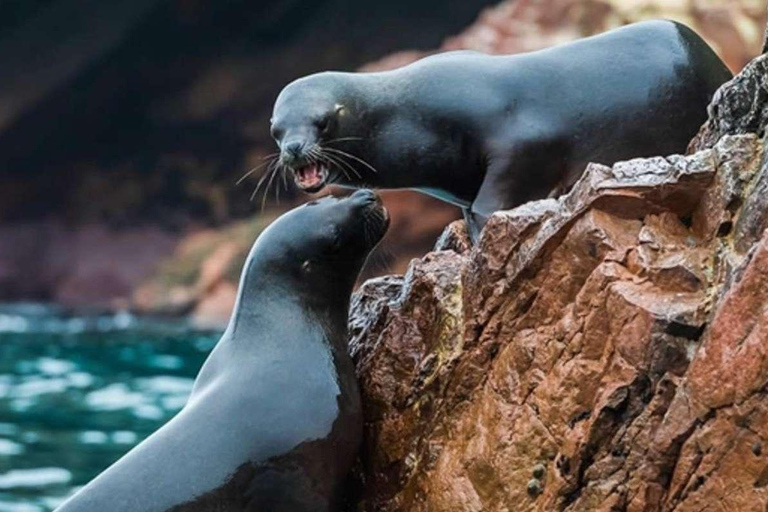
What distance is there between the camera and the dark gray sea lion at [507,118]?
5496 mm

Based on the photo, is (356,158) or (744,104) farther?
(356,158)

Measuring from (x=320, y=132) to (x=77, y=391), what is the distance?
1247cm

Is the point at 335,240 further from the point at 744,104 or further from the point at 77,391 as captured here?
the point at 77,391

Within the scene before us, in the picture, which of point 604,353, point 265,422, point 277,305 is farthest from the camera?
point 277,305

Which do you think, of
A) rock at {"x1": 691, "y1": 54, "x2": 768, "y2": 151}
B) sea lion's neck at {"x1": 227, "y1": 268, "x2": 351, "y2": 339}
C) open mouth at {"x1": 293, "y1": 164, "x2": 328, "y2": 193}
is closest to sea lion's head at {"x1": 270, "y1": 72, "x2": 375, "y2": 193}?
open mouth at {"x1": 293, "y1": 164, "x2": 328, "y2": 193}

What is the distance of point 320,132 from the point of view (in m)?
5.59

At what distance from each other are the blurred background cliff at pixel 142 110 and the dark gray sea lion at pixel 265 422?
75.8 ft

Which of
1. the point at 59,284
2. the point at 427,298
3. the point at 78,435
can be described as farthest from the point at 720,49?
the point at 427,298

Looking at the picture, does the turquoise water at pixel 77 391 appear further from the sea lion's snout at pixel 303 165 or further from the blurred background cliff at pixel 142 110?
the sea lion's snout at pixel 303 165

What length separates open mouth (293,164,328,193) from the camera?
17.3ft

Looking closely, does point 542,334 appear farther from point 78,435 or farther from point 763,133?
point 78,435

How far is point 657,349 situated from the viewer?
3.66 metres

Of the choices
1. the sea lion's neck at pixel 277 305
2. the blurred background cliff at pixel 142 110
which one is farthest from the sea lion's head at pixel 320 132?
the blurred background cliff at pixel 142 110

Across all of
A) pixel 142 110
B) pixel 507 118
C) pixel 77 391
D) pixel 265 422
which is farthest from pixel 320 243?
pixel 142 110
